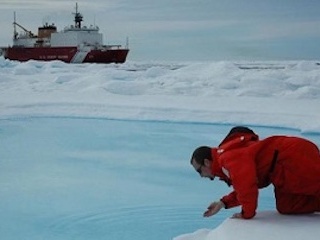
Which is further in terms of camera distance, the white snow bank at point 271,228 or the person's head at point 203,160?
the person's head at point 203,160

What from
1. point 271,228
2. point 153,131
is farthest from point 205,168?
point 153,131

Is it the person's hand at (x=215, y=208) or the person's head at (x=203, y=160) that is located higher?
the person's head at (x=203, y=160)

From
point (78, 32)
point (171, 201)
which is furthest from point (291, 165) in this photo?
point (78, 32)

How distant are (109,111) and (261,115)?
2260 mm

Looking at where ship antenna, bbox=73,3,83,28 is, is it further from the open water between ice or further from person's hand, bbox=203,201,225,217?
person's hand, bbox=203,201,225,217

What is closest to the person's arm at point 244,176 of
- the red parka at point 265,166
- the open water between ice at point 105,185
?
the red parka at point 265,166

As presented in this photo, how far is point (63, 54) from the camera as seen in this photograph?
83.8 feet

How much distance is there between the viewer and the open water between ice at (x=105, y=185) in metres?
2.78

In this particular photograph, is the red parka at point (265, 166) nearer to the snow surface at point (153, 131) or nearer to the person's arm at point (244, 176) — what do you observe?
the person's arm at point (244, 176)

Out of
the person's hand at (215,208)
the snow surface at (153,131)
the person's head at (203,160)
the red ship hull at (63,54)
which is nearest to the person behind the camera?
the person's head at (203,160)

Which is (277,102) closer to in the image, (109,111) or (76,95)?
(109,111)

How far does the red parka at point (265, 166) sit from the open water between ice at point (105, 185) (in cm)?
85

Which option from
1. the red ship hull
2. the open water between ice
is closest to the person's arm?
the open water between ice

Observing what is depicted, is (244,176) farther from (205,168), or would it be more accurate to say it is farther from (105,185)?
(105,185)
